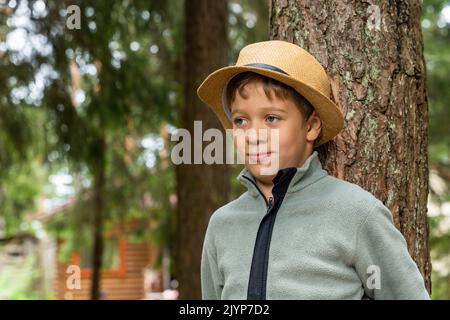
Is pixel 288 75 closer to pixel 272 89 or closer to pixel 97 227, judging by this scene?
pixel 272 89

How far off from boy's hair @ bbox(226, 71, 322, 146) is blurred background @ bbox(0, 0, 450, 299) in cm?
336

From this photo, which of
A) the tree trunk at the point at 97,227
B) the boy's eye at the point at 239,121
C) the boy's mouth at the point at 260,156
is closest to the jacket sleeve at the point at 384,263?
the boy's mouth at the point at 260,156

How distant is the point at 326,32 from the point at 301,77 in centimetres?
51

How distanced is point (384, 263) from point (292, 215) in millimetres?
330

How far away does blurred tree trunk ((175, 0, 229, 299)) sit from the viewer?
6895 mm

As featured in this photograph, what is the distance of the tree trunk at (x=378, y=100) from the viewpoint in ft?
9.33

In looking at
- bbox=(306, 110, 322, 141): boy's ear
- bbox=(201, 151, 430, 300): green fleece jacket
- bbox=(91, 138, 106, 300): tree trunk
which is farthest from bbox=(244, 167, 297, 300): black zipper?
bbox=(91, 138, 106, 300): tree trunk

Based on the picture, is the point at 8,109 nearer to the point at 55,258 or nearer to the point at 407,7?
the point at 407,7

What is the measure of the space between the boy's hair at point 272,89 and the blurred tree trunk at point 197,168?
4267 millimetres

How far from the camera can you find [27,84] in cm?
816

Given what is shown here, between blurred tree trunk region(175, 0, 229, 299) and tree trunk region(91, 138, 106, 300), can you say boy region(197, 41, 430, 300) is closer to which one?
blurred tree trunk region(175, 0, 229, 299)

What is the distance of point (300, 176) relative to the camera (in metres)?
2.47

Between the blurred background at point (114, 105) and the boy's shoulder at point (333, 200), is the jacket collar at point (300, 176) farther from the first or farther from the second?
the blurred background at point (114, 105)
